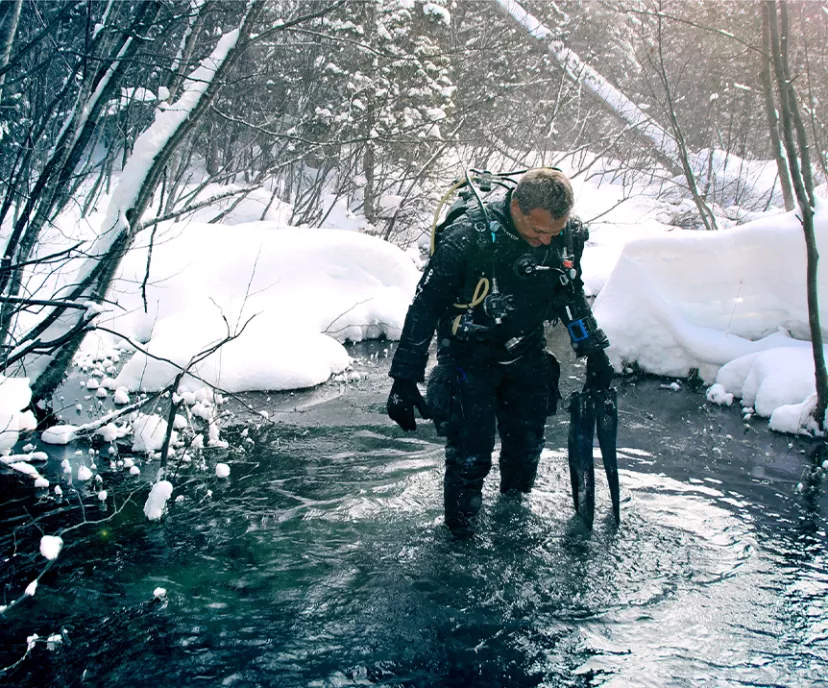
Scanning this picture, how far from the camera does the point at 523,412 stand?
3.66 m

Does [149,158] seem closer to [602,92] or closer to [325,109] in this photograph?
[325,109]

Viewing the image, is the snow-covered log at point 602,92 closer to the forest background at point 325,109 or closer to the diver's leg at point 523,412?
the forest background at point 325,109

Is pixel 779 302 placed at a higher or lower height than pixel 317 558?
higher

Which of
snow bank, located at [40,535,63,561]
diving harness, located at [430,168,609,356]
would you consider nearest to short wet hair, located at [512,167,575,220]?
diving harness, located at [430,168,609,356]

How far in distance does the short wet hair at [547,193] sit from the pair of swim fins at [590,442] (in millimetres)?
1169

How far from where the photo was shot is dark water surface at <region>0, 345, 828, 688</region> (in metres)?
2.83

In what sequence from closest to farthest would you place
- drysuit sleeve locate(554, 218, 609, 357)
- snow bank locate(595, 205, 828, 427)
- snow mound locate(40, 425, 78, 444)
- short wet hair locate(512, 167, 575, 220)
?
short wet hair locate(512, 167, 575, 220) → drysuit sleeve locate(554, 218, 609, 357) → snow mound locate(40, 425, 78, 444) → snow bank locate(595, 205, 828, 427)

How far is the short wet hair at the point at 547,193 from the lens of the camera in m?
3.09

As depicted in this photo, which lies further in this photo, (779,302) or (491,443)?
(779,302)

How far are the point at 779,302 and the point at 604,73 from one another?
638 inches

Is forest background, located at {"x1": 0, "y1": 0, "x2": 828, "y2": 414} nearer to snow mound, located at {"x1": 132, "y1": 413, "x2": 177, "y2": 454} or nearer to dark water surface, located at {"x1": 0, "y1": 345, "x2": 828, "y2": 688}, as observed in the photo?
snow mound, located at {"x1": 132, "y1": 413, "x2": 177, "y2": 454}

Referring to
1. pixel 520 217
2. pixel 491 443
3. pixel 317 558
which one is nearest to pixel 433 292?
pixel 520 217

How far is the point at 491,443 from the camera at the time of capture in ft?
11.6

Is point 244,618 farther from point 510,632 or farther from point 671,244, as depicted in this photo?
point 671,244
